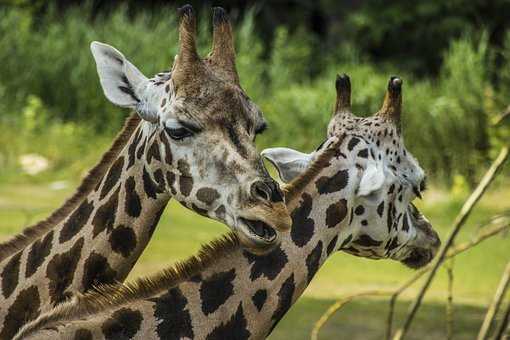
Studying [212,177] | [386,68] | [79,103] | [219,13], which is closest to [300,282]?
[212,177]

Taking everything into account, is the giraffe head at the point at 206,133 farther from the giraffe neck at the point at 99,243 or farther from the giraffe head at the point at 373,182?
the giraffe head at the point at 373,182

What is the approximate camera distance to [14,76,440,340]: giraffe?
465 cm

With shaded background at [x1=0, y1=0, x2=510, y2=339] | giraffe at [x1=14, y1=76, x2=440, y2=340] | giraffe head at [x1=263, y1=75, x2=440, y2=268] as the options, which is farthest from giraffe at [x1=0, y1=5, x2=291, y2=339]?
shaded background at [x1=0, y1=0, x2=510, y2=339]

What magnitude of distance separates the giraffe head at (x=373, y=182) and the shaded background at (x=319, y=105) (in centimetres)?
462

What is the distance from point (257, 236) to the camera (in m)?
4.65

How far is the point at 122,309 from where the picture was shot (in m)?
4.65

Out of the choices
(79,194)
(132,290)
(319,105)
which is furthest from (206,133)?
(319,105)

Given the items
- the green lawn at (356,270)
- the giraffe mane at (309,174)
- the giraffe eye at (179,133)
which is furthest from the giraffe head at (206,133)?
the green lawn at (356,270)

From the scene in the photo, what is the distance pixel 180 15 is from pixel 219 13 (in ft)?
0.45

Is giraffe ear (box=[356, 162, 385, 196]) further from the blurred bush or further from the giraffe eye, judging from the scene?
the blurred bush

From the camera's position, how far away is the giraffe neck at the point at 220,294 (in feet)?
15.1

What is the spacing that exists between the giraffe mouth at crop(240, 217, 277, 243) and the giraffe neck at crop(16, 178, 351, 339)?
0.17 m

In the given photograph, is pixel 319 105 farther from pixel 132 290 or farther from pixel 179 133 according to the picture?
pixel 132 290

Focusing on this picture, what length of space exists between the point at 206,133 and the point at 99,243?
726mm
